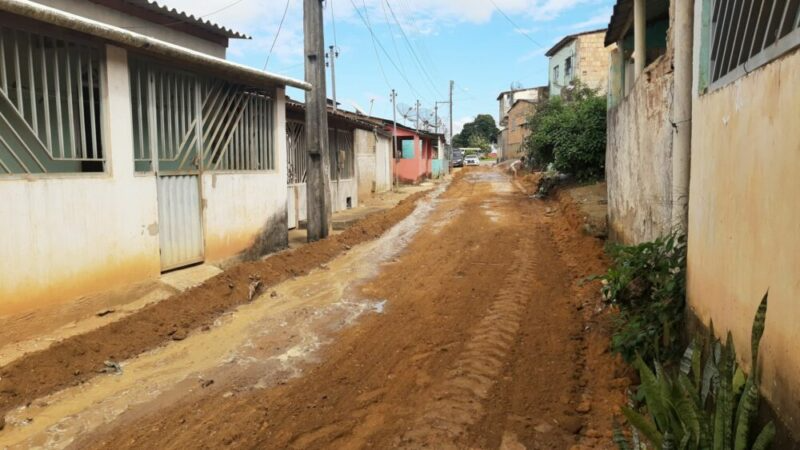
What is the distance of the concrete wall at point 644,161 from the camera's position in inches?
216

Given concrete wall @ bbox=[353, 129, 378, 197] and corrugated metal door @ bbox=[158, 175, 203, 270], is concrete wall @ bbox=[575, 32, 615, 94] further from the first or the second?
corrugated metal door @ bbox=[158, 175, 203, 270]

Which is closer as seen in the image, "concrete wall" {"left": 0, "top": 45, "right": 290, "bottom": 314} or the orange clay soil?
the orange clay soil

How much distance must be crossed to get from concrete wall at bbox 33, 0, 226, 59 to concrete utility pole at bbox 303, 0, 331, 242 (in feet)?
9.62

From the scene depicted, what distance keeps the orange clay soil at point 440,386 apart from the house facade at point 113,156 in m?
2.48

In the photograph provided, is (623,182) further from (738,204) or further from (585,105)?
(585,105)

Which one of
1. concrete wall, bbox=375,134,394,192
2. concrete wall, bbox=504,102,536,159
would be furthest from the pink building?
concrete wall, bbox=504,102,536,159

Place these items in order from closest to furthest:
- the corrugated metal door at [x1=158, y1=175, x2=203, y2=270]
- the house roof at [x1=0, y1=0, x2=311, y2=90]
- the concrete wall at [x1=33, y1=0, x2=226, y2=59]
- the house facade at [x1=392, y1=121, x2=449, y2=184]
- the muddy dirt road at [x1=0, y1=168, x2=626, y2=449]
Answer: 1. the muddy dirt road at [x1=0, y1=168, x2=626, y2=449]
2. the house roof at [x1=0, y1=0, x2=311, y2=90]
3. the corrugated metal door at [x1=158, y1=175, x2=203, y2=270]
4. the concrete wall at [x1=33, y1=0, x2=226, y2=59]
5. the house facade at [x1=392, y1=121, x2=449, y2=184]

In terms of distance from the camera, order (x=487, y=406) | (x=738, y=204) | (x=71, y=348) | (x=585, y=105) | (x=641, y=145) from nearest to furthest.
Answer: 1. (x=738, y=204)
2. (x=487, y=406)
3. (x=71, y=348)
4. (x=641, y=145)
5. (x=585, y=105)

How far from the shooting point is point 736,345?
3141 mm

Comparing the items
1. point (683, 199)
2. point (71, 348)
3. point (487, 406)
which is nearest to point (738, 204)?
point (683, 199)

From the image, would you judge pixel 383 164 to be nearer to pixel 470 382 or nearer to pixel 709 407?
pixel 470 382

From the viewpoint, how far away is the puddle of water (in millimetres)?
4047

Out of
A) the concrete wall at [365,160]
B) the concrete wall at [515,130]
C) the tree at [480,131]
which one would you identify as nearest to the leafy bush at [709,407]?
the concrete wall at [365,160]

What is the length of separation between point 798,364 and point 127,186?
6535 millimetres
